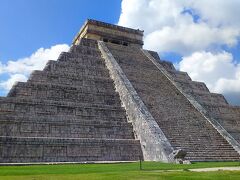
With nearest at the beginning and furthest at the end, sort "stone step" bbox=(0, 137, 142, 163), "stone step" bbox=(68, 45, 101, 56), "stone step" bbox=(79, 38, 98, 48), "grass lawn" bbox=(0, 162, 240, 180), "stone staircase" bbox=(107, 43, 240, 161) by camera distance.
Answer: "grass lawn" bbox=(0, 162, 240, 180) → "stone step" bbox=(0, 137, 142, 163) → "stone staircase" bbox=(107, 43, 240, 161) → "stone step" bbox=(68, 45, 101, 56) → "stone step" bbox=(79, 38, 98, 48)

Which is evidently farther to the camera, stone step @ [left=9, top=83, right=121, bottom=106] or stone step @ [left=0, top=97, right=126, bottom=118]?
stone step @ [left=9, top=83, right=121, bottom=106]

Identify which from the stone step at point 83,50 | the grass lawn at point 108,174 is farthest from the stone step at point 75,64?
the grass lawn at point 108,174

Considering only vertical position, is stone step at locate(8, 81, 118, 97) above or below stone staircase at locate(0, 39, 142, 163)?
above

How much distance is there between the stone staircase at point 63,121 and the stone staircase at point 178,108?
205cm

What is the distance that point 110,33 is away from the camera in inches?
1245

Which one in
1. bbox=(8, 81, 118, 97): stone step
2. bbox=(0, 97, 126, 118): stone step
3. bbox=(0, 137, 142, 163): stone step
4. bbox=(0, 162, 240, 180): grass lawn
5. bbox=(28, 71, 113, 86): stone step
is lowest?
bbox=(0, 162, 240, 180): grass lawn

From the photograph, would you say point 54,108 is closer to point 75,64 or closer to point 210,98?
point 75,64

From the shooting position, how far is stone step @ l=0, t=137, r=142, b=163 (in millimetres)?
13375

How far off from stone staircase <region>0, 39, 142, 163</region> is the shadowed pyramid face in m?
10.9

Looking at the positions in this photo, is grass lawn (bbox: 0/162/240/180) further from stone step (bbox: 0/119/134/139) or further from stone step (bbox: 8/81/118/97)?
stone step (bbox: 8/81/118/97)

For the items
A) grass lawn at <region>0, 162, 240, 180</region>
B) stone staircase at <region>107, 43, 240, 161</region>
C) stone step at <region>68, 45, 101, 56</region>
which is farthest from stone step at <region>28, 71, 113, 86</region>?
grass lawn at <region>0, 162, 240, 180</region>

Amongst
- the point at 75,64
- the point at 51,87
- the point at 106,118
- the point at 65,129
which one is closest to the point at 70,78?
the point at 51,87

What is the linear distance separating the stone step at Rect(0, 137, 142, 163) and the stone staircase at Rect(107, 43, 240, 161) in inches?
96.4

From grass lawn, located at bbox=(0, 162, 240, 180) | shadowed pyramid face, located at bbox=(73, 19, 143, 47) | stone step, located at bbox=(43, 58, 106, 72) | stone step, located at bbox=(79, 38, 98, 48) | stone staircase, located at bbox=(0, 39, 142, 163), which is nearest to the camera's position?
grass lawn, located at bbox=(0, 162, 240, 180)
